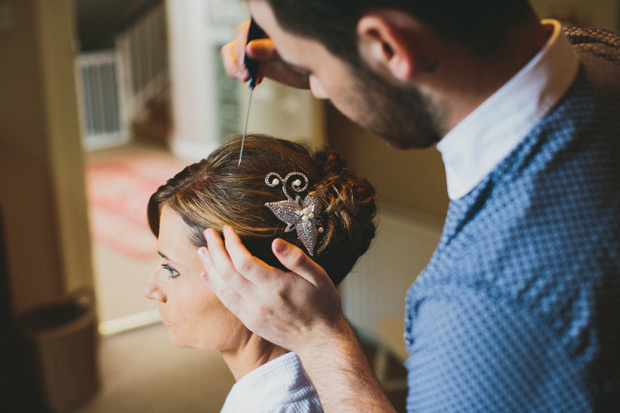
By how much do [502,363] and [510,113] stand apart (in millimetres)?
279

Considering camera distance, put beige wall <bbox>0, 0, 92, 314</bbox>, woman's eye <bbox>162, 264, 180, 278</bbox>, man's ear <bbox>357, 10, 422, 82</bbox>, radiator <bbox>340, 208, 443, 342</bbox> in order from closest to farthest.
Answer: man's ear <bbox>357, 10, 422, 82</bbox>, woman's eye <bbox>162, 264, 180, 278</bbox>, radiator <bbox>340, 208, 443, 342</bbox>, beige wall <bbox>0, 0, 92, 314</bbox>

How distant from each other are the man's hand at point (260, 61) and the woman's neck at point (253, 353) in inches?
18.6

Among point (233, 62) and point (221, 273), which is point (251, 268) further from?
point (233, 62)

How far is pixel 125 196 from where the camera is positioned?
17.6 ft

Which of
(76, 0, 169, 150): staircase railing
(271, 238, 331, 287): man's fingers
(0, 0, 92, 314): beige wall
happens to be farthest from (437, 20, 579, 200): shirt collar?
(76, 0, 169, 150): staircase railing

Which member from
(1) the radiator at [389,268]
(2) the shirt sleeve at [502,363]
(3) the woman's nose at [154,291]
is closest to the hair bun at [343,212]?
(3) the woman's nose at [154,291]

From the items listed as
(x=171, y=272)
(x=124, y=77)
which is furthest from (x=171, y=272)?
(x=124, y=77)

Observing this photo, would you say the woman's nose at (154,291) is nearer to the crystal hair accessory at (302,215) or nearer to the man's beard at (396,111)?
the crystal hair accessory at (302,215)

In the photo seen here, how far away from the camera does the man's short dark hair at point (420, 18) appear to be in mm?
691

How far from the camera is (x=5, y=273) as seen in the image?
2.56 meters

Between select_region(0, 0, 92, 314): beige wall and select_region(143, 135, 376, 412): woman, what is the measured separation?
1.90 m

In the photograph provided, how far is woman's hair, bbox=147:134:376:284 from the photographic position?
113 cm

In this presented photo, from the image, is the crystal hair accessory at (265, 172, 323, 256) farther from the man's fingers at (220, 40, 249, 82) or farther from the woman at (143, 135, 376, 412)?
the man's fingers at (220, 40, 249, 82)

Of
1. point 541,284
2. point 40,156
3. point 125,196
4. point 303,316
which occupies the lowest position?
point 125,196
